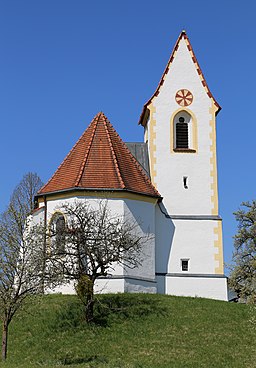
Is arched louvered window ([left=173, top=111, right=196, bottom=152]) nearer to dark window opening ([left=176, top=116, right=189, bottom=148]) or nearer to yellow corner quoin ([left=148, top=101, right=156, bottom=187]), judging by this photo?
dark window opening ([left=176, top=116, right=189, bottom=148])

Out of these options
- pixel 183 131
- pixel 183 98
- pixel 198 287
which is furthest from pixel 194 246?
pixel 183 98

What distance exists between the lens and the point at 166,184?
32.8 m

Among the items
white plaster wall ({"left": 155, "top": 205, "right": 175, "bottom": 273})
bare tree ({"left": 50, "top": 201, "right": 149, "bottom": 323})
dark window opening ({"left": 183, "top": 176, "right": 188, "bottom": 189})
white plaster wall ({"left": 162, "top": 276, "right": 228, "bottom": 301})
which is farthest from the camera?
dark window opening ({"left": 183, "top": 176, "right": 188, "bottom": 189})

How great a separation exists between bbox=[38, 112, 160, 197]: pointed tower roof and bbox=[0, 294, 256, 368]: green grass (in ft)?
17.9

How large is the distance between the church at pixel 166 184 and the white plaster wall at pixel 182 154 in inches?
2.0

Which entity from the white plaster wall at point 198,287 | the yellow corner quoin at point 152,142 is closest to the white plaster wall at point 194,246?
the white plaster wall at point 198,287

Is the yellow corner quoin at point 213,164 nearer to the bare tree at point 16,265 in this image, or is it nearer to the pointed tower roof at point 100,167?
the pointed tower roof at point 100,167

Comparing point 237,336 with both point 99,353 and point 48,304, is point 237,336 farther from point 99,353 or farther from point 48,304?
point 48,304

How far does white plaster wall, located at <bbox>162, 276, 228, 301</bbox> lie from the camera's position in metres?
31.0

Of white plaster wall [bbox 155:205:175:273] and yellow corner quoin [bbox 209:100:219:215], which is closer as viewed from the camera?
white plaster wall [bbox 155:205:175:273]

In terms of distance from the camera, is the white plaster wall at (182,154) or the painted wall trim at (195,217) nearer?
the painted wall trim at (195,217)

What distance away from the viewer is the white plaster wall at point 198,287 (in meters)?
31.0

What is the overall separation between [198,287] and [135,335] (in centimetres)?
901

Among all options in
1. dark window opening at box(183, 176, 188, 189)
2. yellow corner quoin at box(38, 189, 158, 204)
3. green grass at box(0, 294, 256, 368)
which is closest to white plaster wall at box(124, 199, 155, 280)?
yellow corner quoin at box(38, 189, 158, 204)
